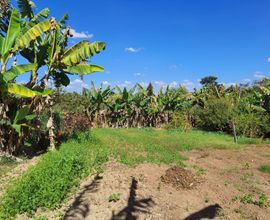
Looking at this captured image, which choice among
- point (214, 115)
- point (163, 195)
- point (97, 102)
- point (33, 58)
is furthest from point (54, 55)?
point (214, 115)

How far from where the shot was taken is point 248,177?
9.72 m

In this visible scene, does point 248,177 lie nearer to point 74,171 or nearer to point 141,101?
point 74,171

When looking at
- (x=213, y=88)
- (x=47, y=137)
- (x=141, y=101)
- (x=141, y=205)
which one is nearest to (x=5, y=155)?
(x=47, y=137)

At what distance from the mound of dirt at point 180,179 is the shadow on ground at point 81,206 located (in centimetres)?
178

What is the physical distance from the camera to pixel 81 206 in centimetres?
692

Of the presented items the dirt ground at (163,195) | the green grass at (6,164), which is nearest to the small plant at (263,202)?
the dirt ground at (163,195)

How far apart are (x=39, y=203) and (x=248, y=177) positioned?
5.91m

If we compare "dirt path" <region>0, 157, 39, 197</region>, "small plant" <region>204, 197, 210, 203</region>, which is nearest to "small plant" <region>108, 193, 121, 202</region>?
"small plant" <region>204, 197, 210, 203</region>

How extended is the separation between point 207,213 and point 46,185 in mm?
3496

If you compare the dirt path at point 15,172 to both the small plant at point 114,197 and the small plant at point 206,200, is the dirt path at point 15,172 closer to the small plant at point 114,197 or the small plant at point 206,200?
the small plant at point 114,197

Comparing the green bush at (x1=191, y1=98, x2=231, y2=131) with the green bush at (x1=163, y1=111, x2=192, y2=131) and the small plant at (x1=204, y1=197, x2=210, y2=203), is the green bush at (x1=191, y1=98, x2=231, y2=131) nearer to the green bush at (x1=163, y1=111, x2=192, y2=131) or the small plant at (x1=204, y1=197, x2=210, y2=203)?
the green bush at (x1=163, y1=111, x2=192, y2=131)

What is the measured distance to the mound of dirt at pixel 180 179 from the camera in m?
8.22

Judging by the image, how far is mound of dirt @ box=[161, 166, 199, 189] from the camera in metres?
8.22

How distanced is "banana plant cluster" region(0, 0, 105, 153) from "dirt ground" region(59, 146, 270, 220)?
3.70 meters
